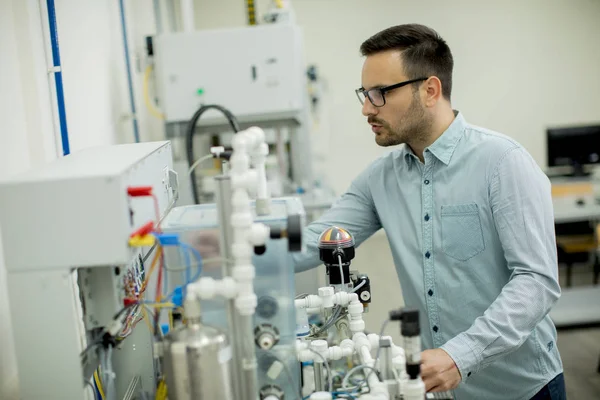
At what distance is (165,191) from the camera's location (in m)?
1.38

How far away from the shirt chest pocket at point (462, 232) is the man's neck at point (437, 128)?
0.20 metres

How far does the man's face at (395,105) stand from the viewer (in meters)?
1.66

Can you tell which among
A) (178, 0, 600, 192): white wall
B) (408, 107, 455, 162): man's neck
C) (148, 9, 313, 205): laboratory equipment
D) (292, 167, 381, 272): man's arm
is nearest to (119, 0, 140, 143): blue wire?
(148, 9, 313, 205): laboratory equipment

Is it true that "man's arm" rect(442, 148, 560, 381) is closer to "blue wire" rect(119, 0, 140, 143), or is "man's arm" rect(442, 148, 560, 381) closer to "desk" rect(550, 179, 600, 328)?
"blue wire" rect(119, 0, 140, 143)

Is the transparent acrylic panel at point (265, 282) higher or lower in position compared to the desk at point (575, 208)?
higher

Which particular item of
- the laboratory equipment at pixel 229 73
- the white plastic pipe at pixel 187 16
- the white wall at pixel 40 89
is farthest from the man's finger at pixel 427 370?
the white plastic pipe at pixel 187 16

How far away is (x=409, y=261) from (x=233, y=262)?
777mm

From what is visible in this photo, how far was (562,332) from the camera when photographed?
13.2 ft

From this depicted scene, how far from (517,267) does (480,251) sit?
5.4 inches

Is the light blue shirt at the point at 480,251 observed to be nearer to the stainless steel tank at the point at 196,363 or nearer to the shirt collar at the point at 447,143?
the shirt collar at the point at 447,143

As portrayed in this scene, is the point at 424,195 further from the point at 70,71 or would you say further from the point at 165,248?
the point at 70,71

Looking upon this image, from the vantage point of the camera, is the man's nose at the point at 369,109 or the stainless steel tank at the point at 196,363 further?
the man's nose at the point at 369,109

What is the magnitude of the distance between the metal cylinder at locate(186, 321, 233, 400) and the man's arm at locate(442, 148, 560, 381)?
54 centimetres

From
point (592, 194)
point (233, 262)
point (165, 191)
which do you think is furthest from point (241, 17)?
point (233, 262)
